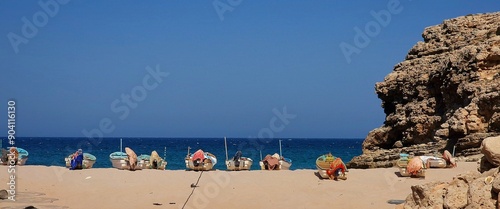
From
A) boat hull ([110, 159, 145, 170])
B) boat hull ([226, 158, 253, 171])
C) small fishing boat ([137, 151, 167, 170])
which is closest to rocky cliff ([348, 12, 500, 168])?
boat hull ([226, 158, 253, 171])

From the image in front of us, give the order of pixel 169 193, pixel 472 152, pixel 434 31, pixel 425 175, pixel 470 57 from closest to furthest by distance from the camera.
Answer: pixel 169 193 → pixel 425 175 → pixel 472 152 → pixel 470 57 → pixel 434 31

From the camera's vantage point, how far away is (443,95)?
31.2 meters

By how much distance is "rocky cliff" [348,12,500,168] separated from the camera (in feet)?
84.9

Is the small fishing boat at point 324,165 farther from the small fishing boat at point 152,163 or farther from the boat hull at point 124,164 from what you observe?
the small fishing boat at point 152,163

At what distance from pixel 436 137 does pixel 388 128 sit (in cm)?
780

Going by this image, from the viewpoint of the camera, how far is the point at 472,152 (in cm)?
2478

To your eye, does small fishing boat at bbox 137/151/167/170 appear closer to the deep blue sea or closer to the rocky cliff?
the deep blue sea

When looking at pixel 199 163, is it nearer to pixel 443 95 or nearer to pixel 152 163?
pixel 152 163

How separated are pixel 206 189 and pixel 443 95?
762 inches

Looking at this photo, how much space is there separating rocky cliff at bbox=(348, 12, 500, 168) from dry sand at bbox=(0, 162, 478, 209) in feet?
18.2

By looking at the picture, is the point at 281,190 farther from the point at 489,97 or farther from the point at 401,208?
the point at 489,97

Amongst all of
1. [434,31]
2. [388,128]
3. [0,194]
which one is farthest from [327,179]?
[434,31]

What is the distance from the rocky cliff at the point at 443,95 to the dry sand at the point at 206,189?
18.2ft

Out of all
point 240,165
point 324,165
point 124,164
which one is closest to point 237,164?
point 240,165
